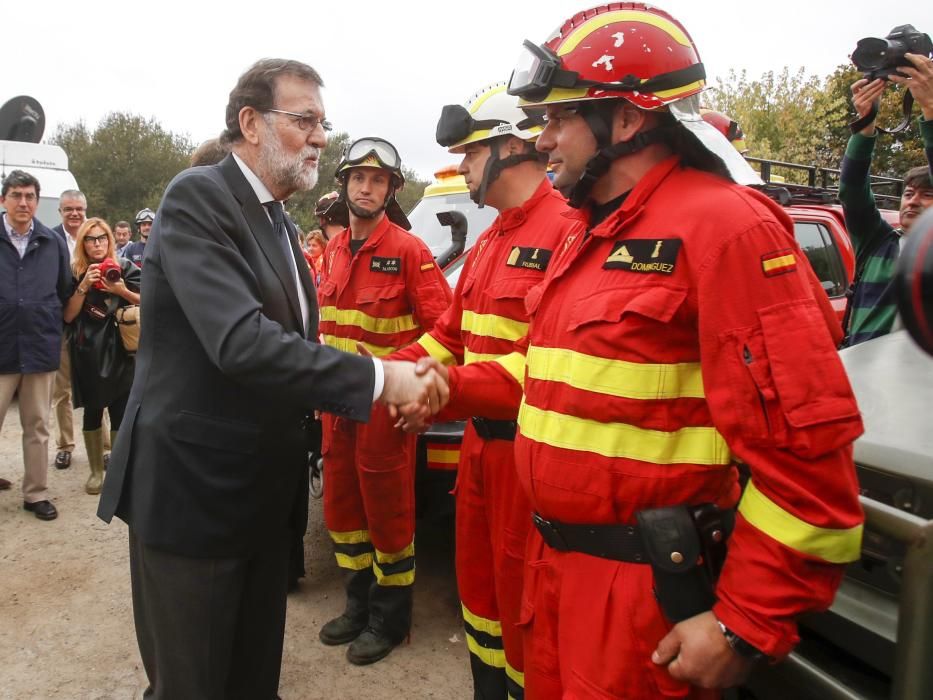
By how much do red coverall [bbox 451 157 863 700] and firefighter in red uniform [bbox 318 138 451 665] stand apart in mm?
1801

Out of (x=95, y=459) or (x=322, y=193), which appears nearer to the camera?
(x=95, y=459)

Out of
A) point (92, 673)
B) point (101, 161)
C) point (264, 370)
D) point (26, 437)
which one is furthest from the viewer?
point (101, 161)

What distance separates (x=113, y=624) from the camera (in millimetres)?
3865

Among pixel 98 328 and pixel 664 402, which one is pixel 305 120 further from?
pixel 98 328

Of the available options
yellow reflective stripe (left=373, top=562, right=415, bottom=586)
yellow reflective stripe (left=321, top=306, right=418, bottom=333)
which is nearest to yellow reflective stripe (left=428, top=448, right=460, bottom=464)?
yellow reflective stripe (left=373, top=562, right=415, bottom=586)

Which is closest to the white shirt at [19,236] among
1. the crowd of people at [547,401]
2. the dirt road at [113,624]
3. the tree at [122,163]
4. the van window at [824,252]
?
the dirt road at [113,624]

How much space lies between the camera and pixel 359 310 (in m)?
3.90

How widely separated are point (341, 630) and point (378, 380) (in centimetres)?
208

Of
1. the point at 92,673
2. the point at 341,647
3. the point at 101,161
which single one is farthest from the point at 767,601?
the point at 101,161

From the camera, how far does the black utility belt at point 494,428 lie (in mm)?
2619

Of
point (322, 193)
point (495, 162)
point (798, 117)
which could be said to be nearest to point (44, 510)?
point (495, 162)

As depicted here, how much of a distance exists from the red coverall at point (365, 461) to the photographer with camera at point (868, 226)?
2.32 metres

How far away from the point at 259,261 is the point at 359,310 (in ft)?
5.42

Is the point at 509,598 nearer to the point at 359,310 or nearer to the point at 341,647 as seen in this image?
the point at 341,647
